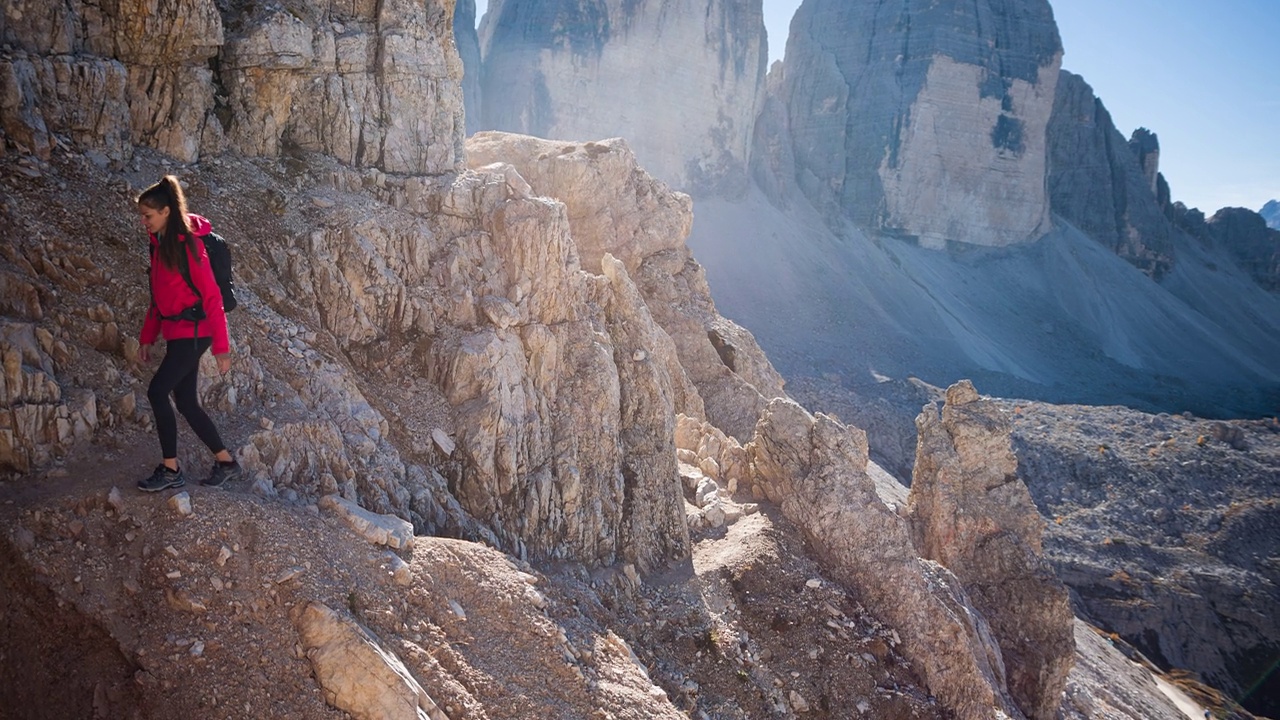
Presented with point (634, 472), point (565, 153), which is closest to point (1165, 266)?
point (565, 153)

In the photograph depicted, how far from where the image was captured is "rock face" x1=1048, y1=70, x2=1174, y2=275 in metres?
74.1

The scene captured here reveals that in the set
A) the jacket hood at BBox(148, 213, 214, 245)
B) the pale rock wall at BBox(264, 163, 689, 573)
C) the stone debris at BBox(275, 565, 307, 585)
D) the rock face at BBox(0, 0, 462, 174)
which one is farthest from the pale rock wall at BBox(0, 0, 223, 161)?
the stone debris at BBox(275, 565, 307, 585)

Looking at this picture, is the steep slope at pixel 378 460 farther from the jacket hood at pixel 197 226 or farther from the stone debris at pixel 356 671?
the jacket hood at pixel 197 226

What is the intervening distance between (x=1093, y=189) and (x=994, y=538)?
71.3 meters

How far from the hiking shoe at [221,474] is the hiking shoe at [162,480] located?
10.9 inches

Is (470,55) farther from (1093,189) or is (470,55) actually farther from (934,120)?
(1093,189)

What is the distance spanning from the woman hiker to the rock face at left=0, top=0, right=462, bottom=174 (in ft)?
8.53

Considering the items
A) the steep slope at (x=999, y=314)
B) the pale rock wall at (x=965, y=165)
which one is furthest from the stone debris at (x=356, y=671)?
the pale rock wall at (x=965, y=165)

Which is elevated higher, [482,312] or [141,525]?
[482,312]

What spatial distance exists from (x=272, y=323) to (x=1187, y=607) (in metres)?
31.6

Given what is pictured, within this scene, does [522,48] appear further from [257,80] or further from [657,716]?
[657,716]

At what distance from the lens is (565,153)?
Answer: 21.3 m

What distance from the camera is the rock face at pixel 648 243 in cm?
2025

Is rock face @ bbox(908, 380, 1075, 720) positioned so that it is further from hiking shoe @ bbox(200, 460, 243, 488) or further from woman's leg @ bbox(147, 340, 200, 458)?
woman's leg @ bbox(147, 340, 200, 458)
